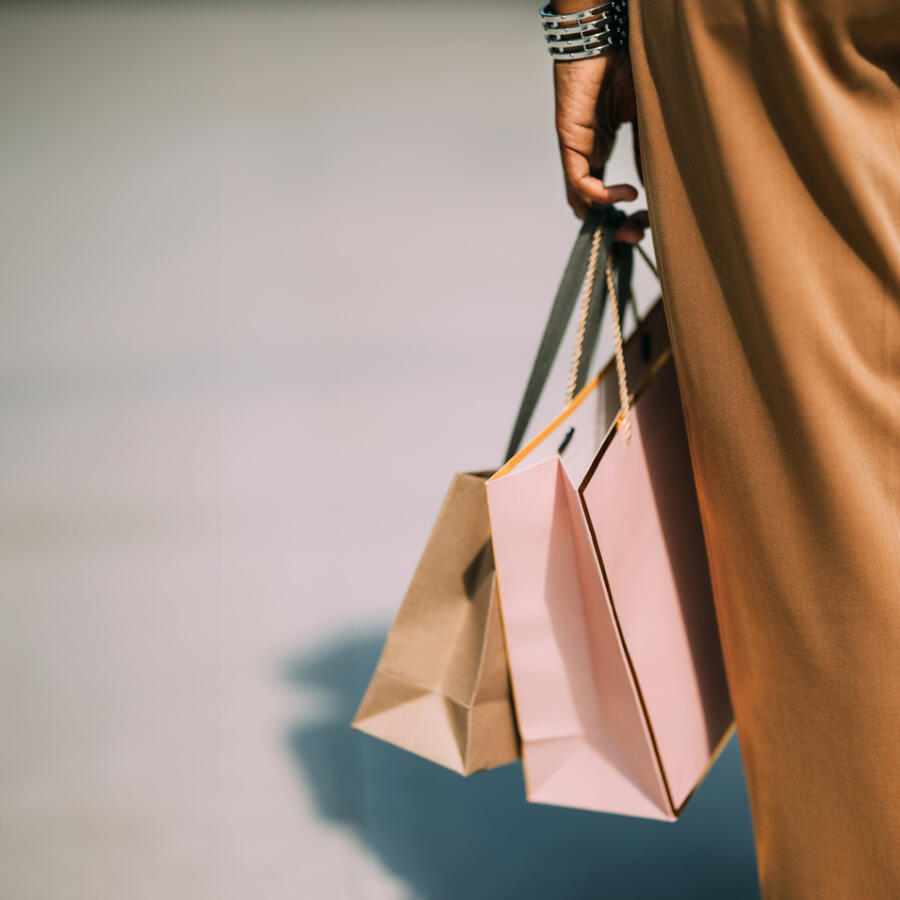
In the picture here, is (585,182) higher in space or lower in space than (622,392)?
higher

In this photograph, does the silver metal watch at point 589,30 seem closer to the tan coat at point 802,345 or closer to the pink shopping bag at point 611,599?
the tan coat at point 802,345

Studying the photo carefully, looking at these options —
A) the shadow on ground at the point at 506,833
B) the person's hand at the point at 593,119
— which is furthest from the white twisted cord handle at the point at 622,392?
the shadow on ground at the point at 506,833

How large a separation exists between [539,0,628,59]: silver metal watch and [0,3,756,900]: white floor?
71 cm

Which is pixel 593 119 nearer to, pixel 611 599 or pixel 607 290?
pixel 607 290

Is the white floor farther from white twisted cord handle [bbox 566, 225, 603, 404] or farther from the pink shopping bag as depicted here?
white twisted cord handle [bbox 566, 225, 603, 404]

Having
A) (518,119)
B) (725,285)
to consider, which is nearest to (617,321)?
(725,285)

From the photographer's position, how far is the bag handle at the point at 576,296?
70cm

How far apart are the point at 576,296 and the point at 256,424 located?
3.40 ft

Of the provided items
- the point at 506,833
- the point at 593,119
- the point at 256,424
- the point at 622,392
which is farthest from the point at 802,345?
the point at 256,424

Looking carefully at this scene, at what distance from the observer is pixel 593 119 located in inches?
25.5

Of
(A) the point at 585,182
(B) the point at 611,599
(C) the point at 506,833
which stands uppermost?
(A) the point at 585,182

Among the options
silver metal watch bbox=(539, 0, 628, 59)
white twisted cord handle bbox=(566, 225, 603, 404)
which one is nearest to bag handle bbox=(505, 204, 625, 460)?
white twisted cord handle bbox=(566, 225, 603, 404)

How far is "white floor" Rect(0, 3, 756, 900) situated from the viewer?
0.88 meters

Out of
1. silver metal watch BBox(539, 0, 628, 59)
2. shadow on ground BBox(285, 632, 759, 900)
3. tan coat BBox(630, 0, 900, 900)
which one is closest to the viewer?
tan coat BBox(630, 0, 900, 900)
